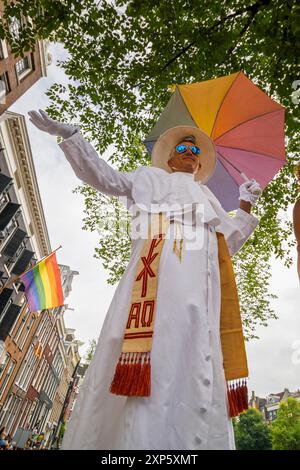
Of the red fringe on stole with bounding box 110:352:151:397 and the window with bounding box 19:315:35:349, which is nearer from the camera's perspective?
the red fringe on stole with bounding box 110:352:151:397

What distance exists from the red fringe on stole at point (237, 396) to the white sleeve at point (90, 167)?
1.64 m

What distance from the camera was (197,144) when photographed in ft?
10.1

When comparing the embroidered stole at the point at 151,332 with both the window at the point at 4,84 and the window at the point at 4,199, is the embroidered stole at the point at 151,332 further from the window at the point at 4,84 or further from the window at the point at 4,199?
the window at the point at 4,199

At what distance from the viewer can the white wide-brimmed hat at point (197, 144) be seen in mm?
3051

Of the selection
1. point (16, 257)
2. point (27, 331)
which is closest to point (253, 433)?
point (27, 331)

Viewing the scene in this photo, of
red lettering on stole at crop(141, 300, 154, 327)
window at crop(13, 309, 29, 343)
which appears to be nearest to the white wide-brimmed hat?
red lettering on stole at crop(141, 300, 154, 327)

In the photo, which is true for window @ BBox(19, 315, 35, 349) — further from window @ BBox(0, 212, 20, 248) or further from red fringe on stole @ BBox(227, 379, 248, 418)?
red fringe on stole @ BBox(227, 379, 248, 418)

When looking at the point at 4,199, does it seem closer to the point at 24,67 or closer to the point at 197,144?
the point at 24,67

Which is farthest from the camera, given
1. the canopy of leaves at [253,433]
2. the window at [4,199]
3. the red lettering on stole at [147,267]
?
the canopy of leaves at [253,433]

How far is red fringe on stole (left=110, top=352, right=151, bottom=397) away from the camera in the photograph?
1423 mm

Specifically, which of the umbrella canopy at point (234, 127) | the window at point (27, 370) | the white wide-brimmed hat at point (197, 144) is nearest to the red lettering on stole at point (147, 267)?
the white wide-brimmed hat at point (197, 144)

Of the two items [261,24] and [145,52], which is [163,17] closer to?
[145,52]

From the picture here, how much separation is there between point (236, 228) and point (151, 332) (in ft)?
4.30

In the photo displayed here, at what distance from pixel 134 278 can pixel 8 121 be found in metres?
20.9
